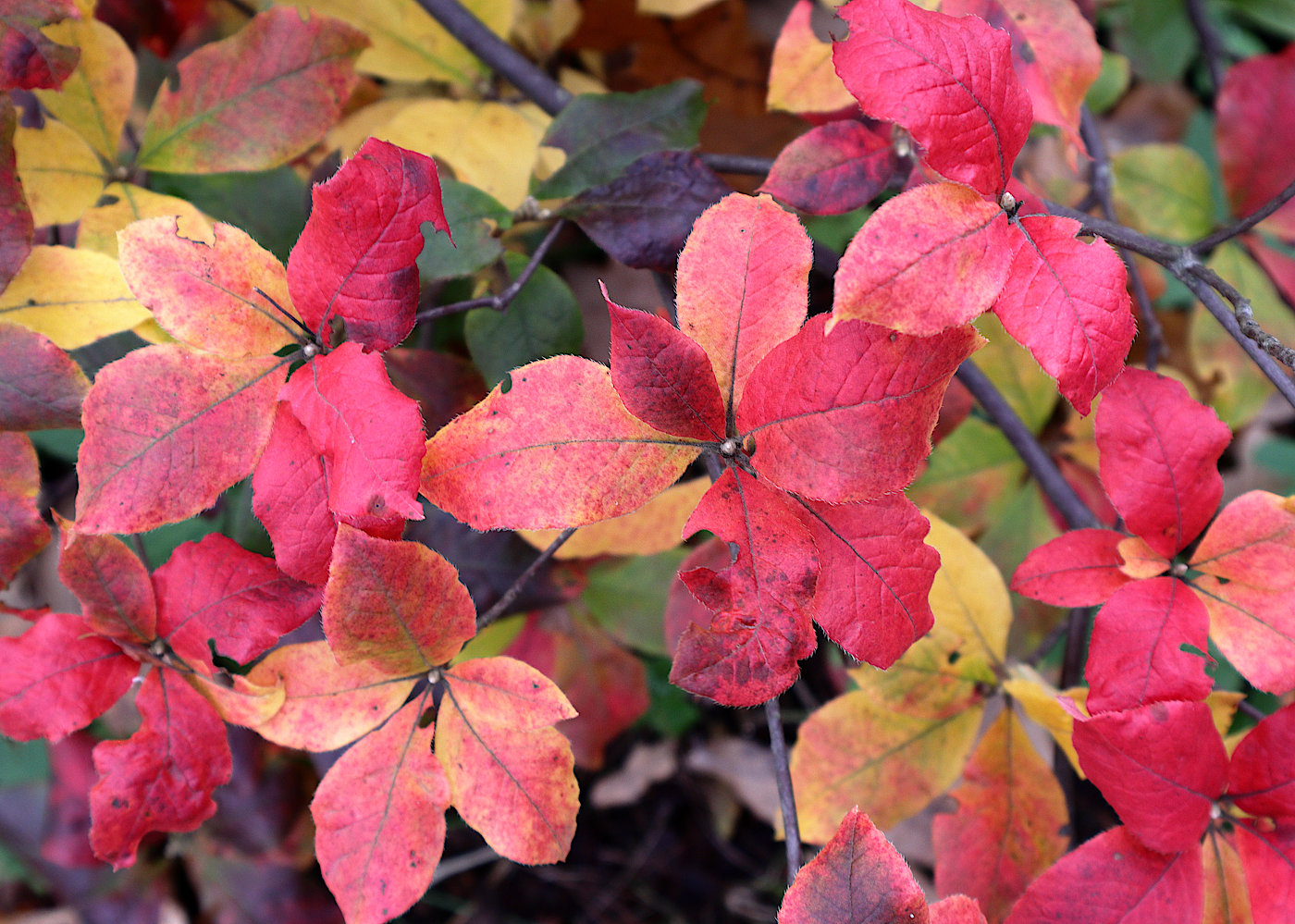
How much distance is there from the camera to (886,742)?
2.92ft

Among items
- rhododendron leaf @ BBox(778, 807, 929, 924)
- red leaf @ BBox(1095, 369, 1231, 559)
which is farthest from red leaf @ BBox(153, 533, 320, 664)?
red leaf @ BBox(1095, 369, 1231, 559)

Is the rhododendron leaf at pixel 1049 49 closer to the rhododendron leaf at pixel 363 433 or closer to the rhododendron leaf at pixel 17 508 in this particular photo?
the rhododendron leaf at pixel 363 433

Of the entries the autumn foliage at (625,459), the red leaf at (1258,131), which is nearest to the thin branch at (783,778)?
the autumn foliage at (625,459)

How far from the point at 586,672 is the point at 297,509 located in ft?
1.97

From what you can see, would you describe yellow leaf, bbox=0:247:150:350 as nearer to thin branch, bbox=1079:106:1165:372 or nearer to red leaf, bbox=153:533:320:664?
red leaf, bbox=153:533:320:664

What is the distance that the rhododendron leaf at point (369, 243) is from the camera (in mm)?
562

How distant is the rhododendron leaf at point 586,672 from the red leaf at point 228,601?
0.45 metres

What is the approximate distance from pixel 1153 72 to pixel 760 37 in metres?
0.96

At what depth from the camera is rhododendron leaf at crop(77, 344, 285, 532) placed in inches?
23.2

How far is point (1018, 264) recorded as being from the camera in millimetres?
543

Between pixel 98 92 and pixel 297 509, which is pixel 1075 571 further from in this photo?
pixel 98 92

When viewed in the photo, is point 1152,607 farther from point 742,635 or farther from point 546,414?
point 546,414

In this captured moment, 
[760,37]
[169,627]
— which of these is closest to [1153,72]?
[760,37]

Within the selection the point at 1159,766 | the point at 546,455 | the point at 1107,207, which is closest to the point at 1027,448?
the point at 1107,207
